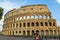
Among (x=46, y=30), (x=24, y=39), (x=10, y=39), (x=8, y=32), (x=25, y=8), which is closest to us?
(x=24, y=39)

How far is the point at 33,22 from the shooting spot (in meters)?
67.3

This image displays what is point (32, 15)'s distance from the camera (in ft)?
225

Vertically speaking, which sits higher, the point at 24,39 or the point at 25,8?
the point at 25,8

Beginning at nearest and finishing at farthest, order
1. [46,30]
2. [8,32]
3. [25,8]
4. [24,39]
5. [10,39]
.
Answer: [24,39], [10,39], [46,30], [25,8], [8,32]

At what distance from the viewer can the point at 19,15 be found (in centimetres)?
7119

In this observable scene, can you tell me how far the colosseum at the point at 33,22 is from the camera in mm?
66312

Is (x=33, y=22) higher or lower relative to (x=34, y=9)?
lower

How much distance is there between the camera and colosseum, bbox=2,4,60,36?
218 ft

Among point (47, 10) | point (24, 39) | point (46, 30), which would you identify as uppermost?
point (47, 10)

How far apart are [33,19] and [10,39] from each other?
46.9m

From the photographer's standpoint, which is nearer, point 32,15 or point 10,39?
point 10,39

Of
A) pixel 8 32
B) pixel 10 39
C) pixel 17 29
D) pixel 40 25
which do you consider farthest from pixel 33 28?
pixel 10 39

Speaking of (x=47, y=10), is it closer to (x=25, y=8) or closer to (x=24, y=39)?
(x=25, y=8)

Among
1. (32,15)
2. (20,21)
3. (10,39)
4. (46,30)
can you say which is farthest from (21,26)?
(10,39)
